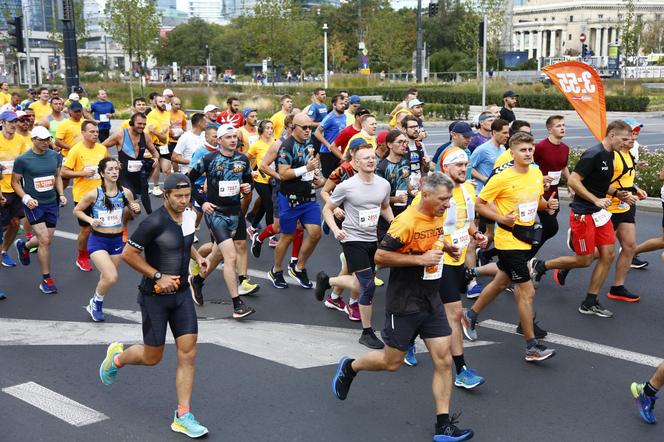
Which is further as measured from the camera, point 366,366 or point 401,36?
point 401,36

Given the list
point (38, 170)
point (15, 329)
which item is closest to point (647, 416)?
point (15, 329)

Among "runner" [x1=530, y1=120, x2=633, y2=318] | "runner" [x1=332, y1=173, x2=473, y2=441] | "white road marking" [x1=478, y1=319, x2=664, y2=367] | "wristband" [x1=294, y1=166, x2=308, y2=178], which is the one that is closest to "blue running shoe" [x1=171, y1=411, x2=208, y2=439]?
"runner" [x1=332, y1=173, x2=473, y2=441]

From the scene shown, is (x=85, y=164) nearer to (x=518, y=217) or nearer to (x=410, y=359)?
(x=410, y=359)

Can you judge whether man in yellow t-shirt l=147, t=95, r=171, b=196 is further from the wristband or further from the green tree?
the green tree

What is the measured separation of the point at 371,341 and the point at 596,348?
6.62 ft

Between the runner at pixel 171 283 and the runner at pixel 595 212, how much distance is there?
4277 mm

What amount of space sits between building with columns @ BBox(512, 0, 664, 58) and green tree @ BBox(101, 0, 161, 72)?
93996mm

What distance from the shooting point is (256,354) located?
7188 millimetres

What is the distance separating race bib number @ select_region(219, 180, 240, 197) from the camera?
28.5 ft

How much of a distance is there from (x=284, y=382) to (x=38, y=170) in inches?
194

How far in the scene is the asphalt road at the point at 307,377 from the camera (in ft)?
18.5

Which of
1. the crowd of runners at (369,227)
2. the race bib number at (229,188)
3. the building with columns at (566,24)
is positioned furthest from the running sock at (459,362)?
the building with columns at (566,24)

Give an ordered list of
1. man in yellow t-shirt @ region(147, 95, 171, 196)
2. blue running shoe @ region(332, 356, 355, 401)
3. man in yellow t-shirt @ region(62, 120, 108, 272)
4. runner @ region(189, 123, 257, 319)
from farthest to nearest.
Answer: man in yellow t-shirt @ region(147, 95, 171, 196)
man in yellow t-shirt @ region(62, 120, 108, 272)
runner @ region(189, 123, 257, 319)
blue running shoe @ region(332, 356, 355, 401)

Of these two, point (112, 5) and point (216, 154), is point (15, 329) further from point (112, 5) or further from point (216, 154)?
point (112, 5)
